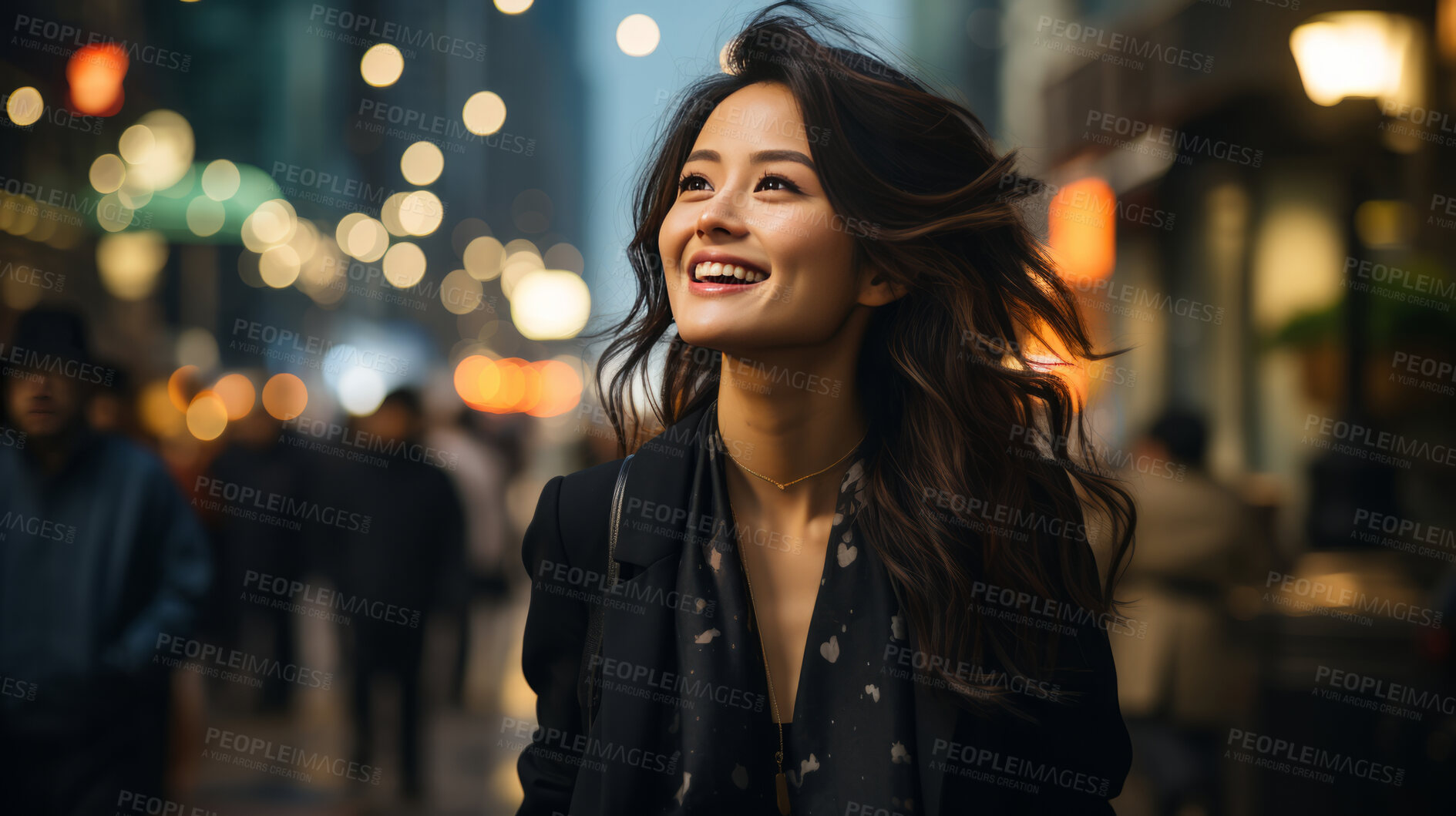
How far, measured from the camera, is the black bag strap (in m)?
2.31

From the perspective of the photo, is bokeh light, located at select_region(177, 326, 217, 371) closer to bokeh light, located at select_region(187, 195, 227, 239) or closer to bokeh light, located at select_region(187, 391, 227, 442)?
bokeh light, located at select_region(187, 391, 227, 442)

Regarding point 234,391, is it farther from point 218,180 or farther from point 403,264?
point 218,180

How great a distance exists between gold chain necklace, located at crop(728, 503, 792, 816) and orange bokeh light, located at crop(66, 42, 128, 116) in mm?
10891

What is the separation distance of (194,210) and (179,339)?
17.0 m

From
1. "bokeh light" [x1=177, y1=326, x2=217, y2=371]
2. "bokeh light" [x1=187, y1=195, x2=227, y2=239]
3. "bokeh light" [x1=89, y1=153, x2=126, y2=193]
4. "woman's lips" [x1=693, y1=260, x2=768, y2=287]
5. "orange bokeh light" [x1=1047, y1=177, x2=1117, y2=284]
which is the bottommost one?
"bokeh light" [x1=177, y1=326, x2=217, y2=371]

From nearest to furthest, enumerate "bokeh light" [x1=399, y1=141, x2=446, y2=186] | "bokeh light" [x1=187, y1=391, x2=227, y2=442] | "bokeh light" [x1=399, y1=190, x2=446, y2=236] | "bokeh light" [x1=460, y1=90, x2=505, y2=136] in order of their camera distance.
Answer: "bokeh light" [x1=460, y1=90, x2=505, y2=136] → "bokeh light" [x1=187, y1=391, x2=227, y2=442] → "bokeh light" [x1=399, y1=190, x2=446, y2=236] → "bokeh light" [x1=399, y1=141, x2=446, y2=186]

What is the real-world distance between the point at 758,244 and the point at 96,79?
36.8 feet

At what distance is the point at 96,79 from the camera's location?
10.8 m

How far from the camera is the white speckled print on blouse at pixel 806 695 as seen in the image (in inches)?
82.9

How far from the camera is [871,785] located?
6.88 feet

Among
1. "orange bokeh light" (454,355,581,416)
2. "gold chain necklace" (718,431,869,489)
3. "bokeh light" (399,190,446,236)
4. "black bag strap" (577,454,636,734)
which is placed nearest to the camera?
"black bag strap" (577,454,636,734)

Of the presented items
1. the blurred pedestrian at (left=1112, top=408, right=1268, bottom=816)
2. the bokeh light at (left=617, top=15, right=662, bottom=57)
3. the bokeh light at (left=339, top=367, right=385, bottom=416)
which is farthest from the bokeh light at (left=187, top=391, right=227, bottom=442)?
the blurred pedestrian at (left=1112, top=408, right=1268, bottom=816)

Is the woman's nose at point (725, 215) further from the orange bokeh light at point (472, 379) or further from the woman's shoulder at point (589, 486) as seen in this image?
the orange bokeh light at point (472, 379)

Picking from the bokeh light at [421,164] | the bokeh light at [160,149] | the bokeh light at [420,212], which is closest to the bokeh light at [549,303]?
the bokeh light at [420,212]
